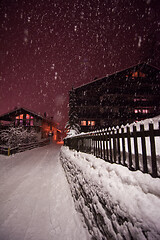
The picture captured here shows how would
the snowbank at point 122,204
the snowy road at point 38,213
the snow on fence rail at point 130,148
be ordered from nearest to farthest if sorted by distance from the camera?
the snowbank at point 122,204 < the snow on fence rail at point 130,148 < the snowy road at point 38,213

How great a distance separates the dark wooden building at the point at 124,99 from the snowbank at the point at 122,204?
19097 mm

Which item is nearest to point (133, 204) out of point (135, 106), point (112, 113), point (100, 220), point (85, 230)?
point (100, 220)

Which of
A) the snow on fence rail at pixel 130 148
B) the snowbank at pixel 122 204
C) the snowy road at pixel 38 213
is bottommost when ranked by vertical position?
the snowy road at pixel 38 213

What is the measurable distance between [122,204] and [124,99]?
2237 cm

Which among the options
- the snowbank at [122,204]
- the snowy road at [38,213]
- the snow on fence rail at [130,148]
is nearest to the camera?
the snowbank at [122,204]

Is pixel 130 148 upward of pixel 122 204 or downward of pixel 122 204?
upward

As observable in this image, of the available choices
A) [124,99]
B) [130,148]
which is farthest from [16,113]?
[130,148]

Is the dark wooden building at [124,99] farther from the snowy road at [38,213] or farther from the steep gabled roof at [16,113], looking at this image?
the snowy road at [38,213]

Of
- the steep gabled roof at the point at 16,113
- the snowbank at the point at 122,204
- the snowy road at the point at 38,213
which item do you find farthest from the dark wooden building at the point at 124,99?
the snowbank at the point at 122,204

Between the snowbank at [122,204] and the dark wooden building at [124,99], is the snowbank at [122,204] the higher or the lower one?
the lower one

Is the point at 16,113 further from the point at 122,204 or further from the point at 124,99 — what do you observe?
the point at 122,204

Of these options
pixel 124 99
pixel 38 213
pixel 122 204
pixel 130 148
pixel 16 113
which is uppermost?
pixel 124 99

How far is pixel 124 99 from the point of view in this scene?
21.9m

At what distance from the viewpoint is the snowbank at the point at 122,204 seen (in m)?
1.39
